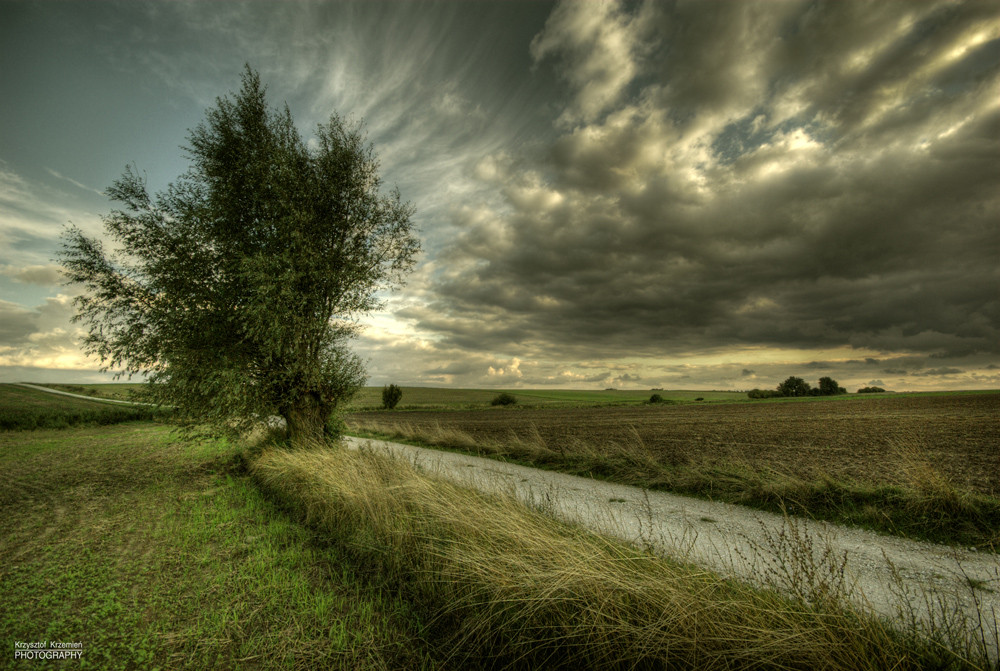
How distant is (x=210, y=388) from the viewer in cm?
1148

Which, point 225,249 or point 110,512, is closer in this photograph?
point 110,512

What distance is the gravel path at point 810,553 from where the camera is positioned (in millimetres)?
3795

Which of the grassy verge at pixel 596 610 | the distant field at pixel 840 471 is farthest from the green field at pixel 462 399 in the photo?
the grassy verge at pixel 596 610

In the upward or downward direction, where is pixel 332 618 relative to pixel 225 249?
downward

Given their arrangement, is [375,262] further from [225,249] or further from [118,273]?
[118,273]

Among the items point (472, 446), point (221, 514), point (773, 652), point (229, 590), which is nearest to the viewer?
point (773, 652)

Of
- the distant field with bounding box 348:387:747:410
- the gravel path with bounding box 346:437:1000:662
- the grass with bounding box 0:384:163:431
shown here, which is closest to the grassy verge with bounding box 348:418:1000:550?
the gravel path with bounding box 346:437:1000:662

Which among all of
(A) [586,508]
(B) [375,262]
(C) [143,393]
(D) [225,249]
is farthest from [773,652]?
(C) [143,393]

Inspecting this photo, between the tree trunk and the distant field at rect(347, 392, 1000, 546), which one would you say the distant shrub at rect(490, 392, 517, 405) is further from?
the tree trunk

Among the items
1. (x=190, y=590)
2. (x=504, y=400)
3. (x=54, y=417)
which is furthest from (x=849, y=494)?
(x=504, y=400)

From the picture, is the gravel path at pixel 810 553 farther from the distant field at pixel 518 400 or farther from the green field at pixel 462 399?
the distant field at pixel 518 400

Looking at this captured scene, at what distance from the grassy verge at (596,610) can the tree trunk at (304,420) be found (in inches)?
377

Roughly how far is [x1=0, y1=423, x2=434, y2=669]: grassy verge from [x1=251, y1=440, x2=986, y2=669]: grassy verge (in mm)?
502

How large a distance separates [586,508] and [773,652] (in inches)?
229
